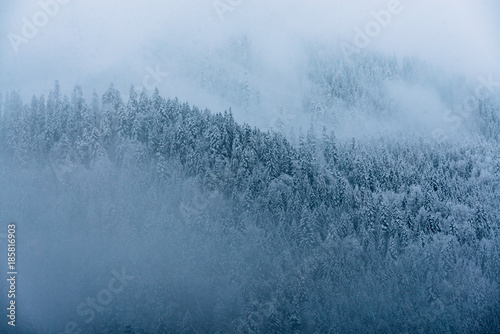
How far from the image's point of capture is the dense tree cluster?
13700cm

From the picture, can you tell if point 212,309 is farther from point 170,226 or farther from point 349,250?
point 349,250

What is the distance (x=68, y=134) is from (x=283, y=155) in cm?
7628

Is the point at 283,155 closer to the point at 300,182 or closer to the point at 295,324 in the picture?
the point at 300,182

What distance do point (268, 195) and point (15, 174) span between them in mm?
82183

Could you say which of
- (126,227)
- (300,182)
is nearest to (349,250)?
(300,182)

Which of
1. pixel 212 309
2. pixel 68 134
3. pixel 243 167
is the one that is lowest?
pixel 212 309

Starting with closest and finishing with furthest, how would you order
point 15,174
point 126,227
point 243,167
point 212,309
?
point 212,309, point 126,227, point 15,174, point 243,167

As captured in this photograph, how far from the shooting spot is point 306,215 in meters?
160

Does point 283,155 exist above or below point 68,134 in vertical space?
below

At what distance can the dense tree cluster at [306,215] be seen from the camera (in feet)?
449

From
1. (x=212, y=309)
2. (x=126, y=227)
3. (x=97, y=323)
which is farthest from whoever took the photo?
(x=126, y=227)

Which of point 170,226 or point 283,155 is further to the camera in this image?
point 283,155

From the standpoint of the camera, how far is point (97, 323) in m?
123

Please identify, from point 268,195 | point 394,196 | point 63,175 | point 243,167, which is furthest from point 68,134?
point 394,196
